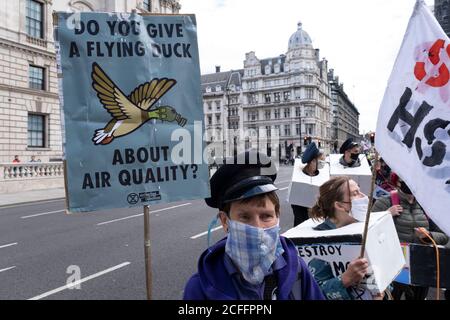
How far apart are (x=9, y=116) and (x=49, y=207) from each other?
1282cm

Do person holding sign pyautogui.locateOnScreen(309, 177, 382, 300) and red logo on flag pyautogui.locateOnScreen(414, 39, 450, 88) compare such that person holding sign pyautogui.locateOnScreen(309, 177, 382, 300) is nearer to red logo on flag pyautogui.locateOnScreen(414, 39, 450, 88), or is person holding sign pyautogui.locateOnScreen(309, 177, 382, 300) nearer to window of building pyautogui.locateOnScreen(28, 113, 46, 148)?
red logo on flag pyautogui.locateOnScreen(414, 39, 450, 88)

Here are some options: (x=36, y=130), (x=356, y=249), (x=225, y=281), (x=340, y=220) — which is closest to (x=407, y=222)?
(x=340, y=220)

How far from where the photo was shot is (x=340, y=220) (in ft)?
8.75

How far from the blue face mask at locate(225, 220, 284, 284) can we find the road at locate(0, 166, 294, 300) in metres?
3.17

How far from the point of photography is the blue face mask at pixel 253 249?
5.46 ft

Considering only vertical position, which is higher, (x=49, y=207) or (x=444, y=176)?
(x=444, y=176)

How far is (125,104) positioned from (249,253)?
4.66 feet

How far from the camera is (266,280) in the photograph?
1672mm

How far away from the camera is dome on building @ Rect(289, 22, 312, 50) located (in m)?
Result: 89.5

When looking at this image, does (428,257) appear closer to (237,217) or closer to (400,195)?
(400,195)

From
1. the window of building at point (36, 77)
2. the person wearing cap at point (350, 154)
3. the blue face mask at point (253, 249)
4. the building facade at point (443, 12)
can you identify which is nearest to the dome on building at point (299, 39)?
the building facade at point (443, 12)

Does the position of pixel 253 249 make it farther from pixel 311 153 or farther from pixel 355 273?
pixel 311 153

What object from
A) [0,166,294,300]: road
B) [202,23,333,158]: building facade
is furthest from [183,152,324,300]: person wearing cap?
[202,23,333,158]: building facade
